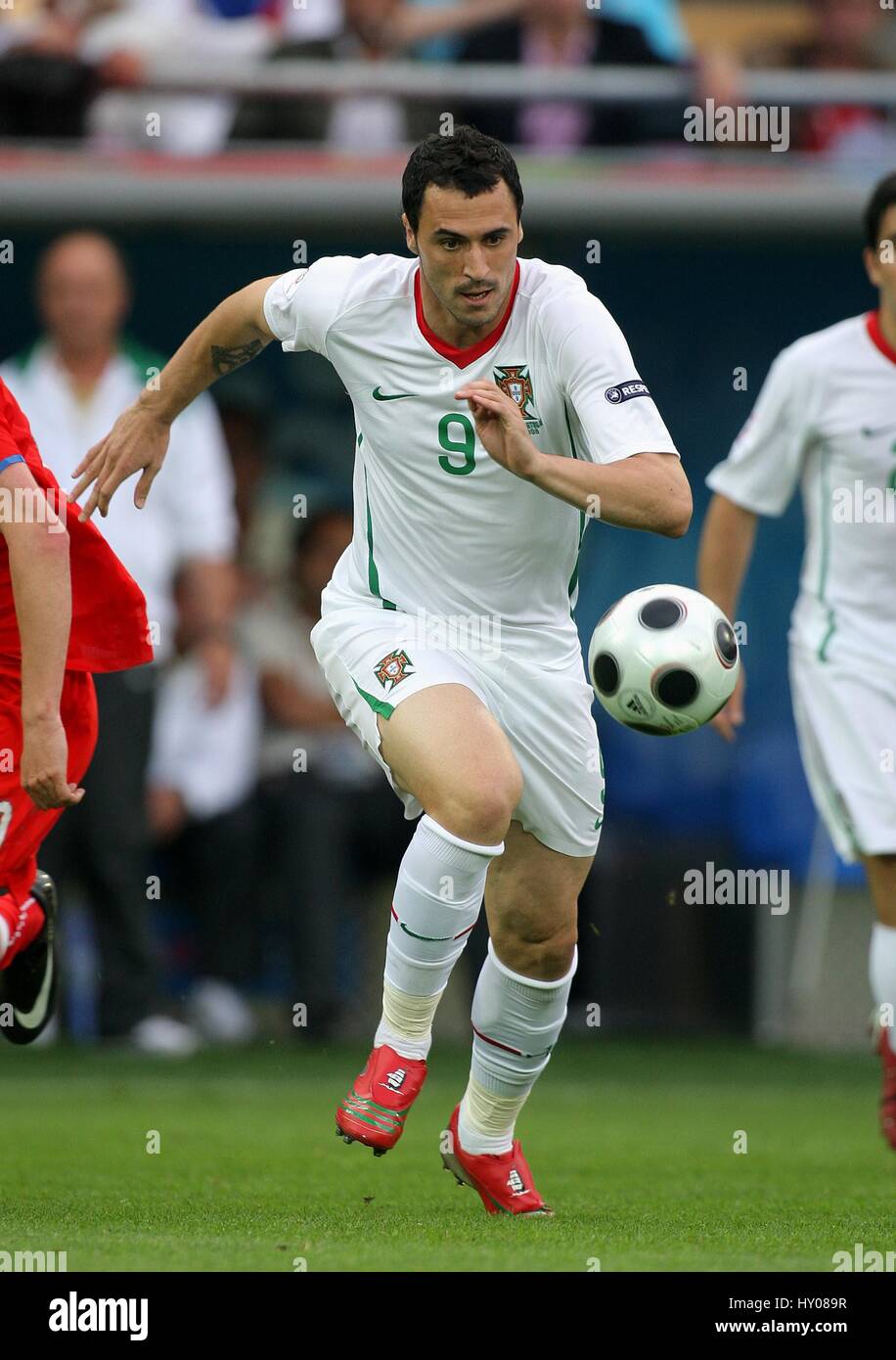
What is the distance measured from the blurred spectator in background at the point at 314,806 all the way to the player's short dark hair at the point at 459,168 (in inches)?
226

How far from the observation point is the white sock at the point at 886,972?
7168mm

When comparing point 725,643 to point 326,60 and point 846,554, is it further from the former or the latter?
point 326,60

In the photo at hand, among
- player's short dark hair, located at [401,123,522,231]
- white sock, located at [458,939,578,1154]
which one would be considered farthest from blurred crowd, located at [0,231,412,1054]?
player's short dark hair, located at [401,123,522,231]

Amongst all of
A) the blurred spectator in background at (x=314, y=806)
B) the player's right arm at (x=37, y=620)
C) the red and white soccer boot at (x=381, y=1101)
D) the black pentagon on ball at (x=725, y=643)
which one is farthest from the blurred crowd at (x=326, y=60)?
the red and white soccer boot at (x=381, y=1101)

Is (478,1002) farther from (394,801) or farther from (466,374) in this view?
(394,801)

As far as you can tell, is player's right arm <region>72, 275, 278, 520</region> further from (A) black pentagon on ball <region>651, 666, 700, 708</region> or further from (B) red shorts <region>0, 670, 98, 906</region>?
(A) black pentagon on ball <region>651, 666, 700, 708</region>

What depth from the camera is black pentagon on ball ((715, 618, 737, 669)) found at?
591 centimetres

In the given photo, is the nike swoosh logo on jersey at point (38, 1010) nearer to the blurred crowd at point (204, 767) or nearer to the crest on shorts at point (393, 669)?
the crest on shorts at point (393, 669)

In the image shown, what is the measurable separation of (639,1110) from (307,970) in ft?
7.52

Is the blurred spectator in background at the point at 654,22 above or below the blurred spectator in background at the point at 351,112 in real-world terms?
above

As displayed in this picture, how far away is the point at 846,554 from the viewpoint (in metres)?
7.50

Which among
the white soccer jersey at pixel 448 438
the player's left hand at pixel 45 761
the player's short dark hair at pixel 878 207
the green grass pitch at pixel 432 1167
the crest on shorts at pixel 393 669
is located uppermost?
the player's short dark hair at pixel 878 207

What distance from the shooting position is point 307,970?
428 inches

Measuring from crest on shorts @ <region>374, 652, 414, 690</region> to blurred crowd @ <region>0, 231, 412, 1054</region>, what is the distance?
13.7 ft
